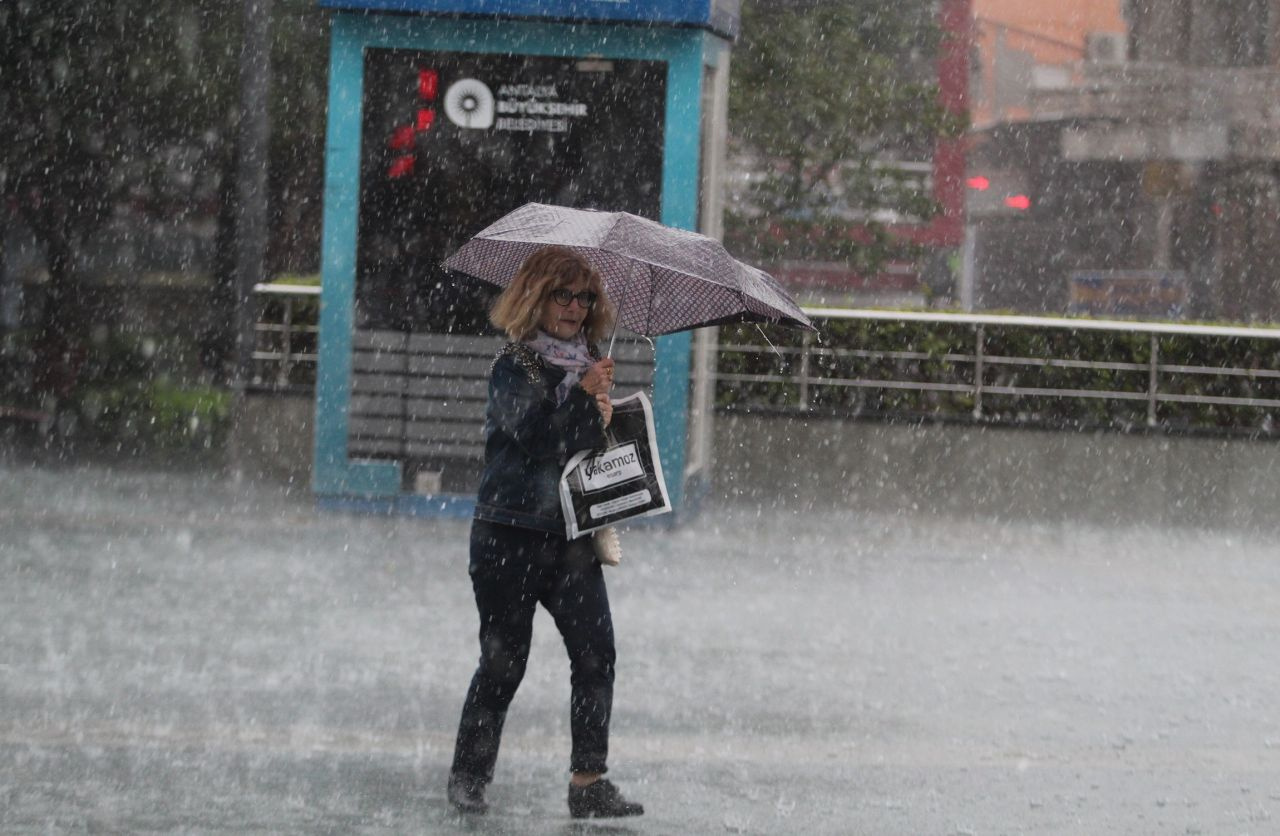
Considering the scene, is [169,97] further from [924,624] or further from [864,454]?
[924,624]

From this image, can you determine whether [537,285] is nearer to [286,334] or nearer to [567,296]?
[567,296]

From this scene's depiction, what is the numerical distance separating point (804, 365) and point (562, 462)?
8504 millimetres

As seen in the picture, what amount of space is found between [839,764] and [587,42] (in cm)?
614

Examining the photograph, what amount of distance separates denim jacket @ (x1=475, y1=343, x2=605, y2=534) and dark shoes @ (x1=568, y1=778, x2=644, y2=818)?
75 centimetres

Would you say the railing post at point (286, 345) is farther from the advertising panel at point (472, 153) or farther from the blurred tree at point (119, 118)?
the blurred tree at point (119, 118)

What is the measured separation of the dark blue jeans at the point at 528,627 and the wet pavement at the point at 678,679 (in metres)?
0.22

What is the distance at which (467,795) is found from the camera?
17.8ft

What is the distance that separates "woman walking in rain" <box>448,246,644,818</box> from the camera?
5.30m

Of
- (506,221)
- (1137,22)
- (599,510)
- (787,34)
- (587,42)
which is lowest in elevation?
(599,510)

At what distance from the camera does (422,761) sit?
6.02m

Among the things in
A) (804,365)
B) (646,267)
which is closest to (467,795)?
(646,267)

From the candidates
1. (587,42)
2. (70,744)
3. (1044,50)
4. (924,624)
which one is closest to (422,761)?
(70,744)

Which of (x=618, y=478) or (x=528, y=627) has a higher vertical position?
(x=618, y=478)

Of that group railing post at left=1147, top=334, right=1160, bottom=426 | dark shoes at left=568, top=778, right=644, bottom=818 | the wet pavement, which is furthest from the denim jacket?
railing post at left=1147, top=334, right=1160, bottom=426
